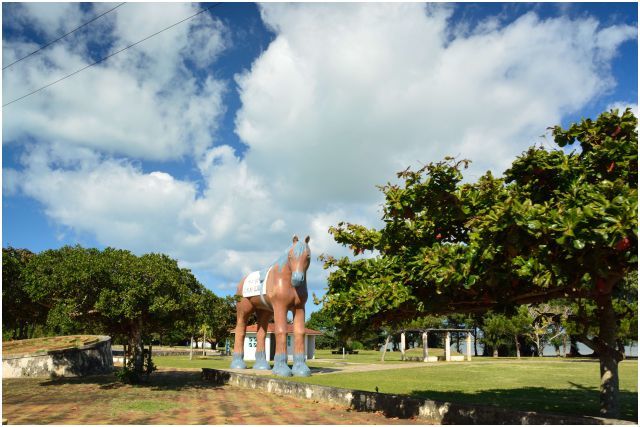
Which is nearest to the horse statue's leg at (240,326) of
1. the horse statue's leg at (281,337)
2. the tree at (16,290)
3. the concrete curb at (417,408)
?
the horse statue's leg at (281,337)

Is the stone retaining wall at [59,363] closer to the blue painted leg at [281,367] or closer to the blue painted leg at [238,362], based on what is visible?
the blue painted leg at [238,362]

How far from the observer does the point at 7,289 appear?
62.5ft

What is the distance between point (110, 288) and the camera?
54.5 ft

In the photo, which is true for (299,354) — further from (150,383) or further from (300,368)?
(150,383)

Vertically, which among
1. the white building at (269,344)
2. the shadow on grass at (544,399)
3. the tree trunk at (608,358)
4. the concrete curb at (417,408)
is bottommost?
the white building at (269,344)

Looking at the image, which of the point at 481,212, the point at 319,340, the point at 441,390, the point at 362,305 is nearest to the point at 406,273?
the point at 362,305

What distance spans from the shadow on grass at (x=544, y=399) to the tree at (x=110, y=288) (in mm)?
9116

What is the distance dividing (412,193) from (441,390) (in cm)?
1069

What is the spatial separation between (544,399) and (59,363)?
20445mm

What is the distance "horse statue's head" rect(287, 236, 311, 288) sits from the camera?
21375 millimetres

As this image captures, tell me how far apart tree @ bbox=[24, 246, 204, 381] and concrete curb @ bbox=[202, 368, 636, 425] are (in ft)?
15.1

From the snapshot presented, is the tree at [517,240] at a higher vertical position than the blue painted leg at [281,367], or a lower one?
higher

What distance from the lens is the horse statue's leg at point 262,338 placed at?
25219mm

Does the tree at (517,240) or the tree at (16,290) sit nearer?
the tree at (517,240)
